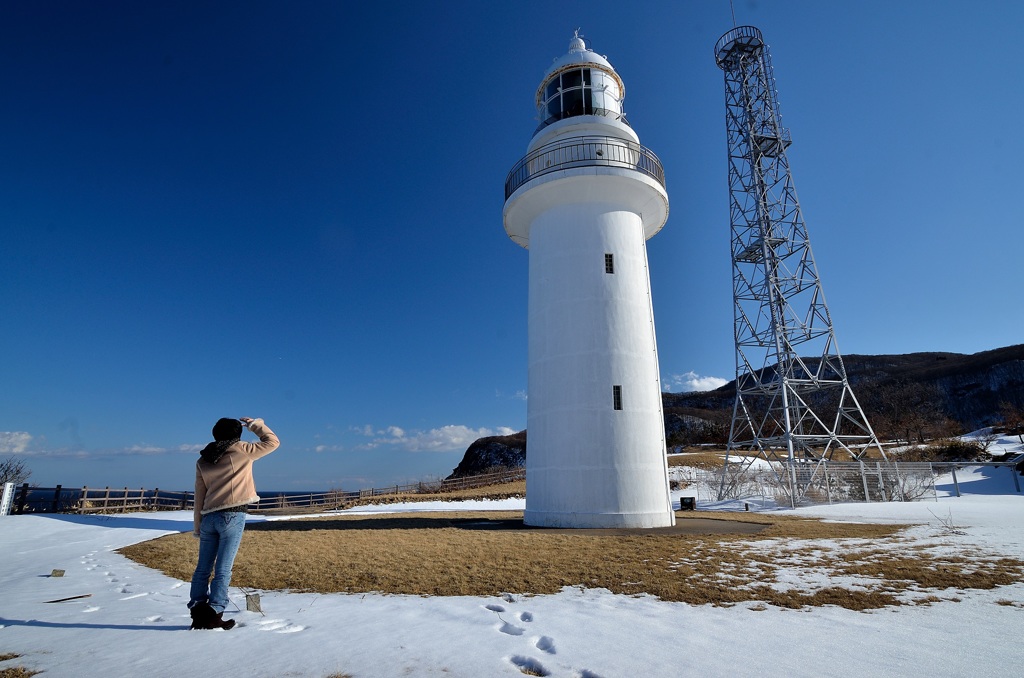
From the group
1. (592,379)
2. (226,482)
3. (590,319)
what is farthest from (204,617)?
(590,319)

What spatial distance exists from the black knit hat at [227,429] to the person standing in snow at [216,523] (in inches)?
4.0

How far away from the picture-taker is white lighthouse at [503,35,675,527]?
43.2 feet

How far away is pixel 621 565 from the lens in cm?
746

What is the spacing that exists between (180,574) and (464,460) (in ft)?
290

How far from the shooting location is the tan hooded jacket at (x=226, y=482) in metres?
4.10

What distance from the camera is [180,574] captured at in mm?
6746

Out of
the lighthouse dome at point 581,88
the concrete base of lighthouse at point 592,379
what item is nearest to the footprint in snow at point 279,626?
the concrete base of lighthouse at point 592,379

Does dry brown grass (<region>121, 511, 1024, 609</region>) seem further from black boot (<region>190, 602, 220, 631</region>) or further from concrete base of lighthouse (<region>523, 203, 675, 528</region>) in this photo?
concrete base of lighthouse (<region>523, 203, 675, 528</region>)

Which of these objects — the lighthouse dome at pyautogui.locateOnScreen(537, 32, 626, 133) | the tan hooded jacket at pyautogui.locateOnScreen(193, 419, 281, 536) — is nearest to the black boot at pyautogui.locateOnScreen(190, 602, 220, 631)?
the tan hooded jacket at pyautogui.locateOnScreen(193, 419, 281, 536)

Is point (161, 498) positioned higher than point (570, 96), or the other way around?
point (570, 96)

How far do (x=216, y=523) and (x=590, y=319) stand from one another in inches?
437

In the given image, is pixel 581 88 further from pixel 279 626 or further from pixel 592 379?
pixel 279 626

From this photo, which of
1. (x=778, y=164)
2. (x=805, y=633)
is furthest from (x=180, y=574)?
(x=778, y=164)

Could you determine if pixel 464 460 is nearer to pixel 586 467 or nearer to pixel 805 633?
pixel 586 467
